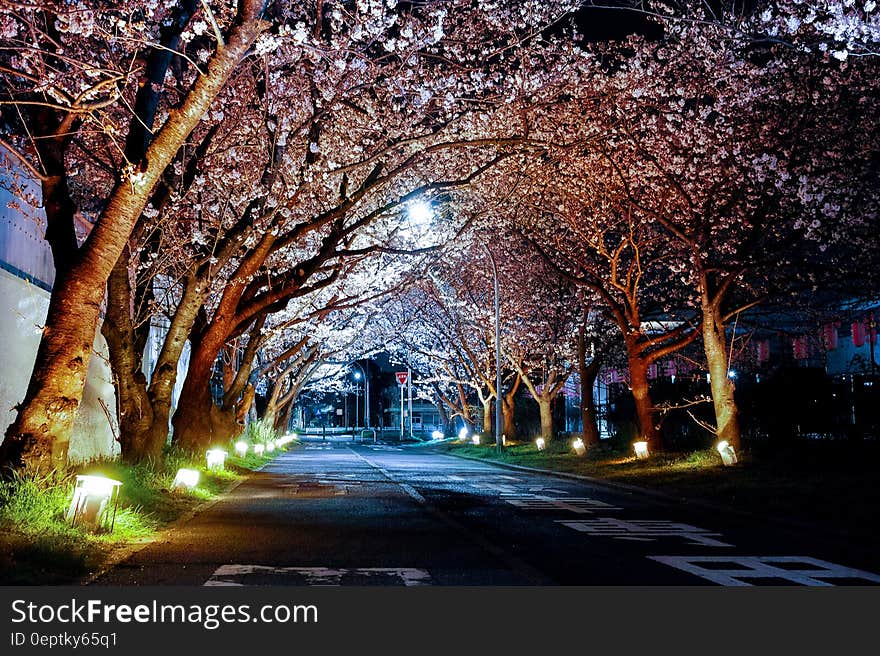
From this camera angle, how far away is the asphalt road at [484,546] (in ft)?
26.9

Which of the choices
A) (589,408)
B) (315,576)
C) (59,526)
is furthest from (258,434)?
(315,576)

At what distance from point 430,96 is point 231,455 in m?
18.1

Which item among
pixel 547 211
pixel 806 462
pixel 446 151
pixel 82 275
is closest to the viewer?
pixel 82 275

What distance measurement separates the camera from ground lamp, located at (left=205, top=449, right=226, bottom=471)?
22750 millimetres

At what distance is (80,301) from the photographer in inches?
416

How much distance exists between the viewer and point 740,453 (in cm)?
2177

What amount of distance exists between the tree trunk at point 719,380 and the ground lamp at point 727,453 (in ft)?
2.72

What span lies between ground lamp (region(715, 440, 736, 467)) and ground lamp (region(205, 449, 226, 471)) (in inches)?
501

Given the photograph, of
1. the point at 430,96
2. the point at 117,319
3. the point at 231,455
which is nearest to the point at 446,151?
the point at 430,96

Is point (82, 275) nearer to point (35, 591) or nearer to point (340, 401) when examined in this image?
point (35, 591)

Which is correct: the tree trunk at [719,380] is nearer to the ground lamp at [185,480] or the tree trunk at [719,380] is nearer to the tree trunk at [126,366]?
the ground lamp at [185,480]

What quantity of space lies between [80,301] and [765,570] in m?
8.28

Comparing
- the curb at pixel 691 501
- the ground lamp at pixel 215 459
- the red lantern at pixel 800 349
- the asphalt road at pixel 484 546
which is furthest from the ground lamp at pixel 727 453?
the red lantern at pixel 800 349

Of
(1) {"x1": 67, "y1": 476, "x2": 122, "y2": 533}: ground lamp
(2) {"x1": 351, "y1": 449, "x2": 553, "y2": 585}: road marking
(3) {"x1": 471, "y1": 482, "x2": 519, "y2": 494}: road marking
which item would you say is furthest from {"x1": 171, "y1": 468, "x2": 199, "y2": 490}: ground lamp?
(3) {"x1": 471, "y1": 482, "x2": 519, "y2": 494}: road marking
